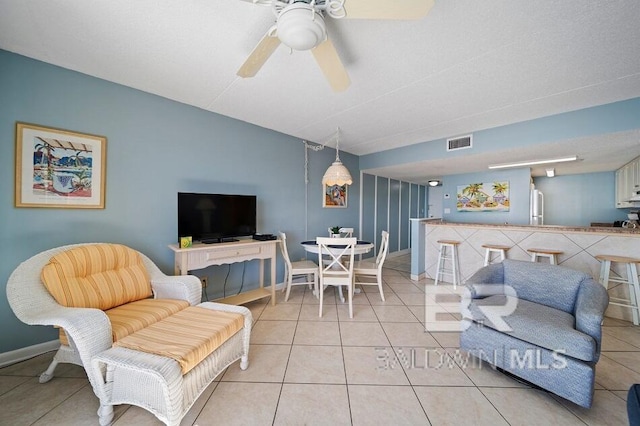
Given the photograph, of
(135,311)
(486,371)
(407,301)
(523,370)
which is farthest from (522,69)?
(135,311)

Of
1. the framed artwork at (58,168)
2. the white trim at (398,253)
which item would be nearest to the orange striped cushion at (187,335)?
the framed artwork at (58,168)

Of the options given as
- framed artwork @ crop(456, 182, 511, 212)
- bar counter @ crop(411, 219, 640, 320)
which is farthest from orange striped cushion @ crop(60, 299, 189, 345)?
framed artwork @ crop(456, 182, 511, 212)

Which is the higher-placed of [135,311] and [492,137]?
[492,137]

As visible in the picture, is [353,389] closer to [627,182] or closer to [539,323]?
[539,323]

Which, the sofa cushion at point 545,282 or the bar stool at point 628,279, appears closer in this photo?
the sofa cushion at point 545,282

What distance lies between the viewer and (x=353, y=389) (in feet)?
5.10

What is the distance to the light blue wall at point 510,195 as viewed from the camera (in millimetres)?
4207

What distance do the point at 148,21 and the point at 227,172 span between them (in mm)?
1720

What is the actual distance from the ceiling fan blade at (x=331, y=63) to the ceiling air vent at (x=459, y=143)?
8.51ft

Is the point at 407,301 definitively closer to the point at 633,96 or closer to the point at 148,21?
the point at 633,96

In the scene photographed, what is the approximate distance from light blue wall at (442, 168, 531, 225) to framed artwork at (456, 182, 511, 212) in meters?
0.06

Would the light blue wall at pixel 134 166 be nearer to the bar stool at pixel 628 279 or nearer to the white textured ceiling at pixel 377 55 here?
the white textured ceiling at pixel 377 55

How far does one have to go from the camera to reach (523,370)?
1.54 m

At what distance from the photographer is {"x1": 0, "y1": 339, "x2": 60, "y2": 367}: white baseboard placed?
176cm
